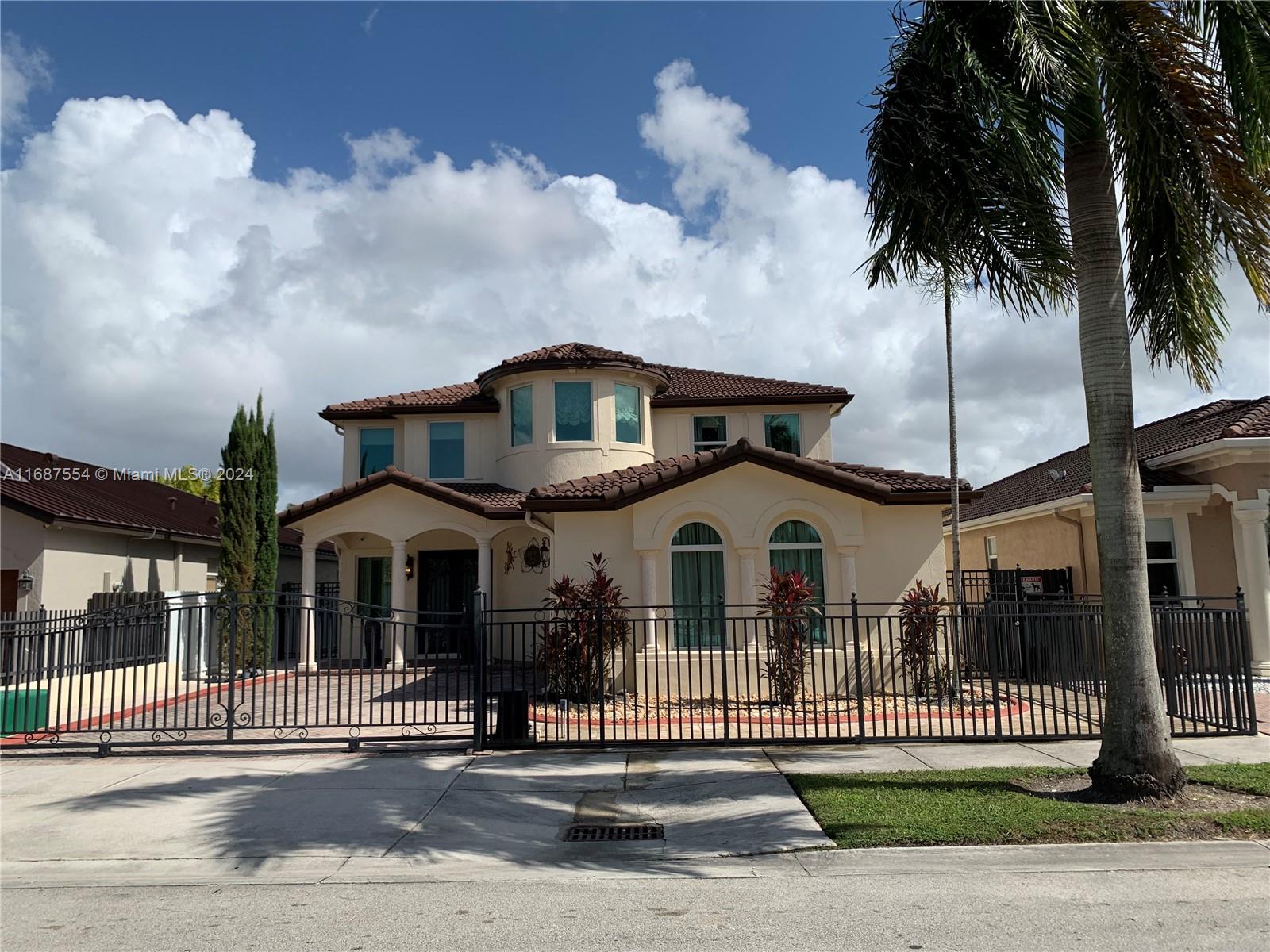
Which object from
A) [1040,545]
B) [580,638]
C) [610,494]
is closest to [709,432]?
[610,494]

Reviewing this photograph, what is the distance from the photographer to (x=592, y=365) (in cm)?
2022

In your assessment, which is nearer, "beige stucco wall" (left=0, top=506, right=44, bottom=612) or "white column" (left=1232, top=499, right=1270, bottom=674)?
"white column" (left=1232, top=499, right=1270, bottom=674)

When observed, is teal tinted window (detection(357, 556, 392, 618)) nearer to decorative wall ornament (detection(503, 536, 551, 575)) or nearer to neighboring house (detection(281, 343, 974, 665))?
neighboring house (detection(281, 343, 974, 665))

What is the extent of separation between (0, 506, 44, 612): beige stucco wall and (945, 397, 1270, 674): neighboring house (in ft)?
70.0

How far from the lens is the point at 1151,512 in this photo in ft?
55.9

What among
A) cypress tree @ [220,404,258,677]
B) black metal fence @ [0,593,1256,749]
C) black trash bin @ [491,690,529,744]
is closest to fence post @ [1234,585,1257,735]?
black metal fence @ [0,593,1256,749]

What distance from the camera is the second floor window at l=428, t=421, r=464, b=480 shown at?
2241 centimetres

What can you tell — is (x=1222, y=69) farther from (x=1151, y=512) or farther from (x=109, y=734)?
(x=109, y=734)

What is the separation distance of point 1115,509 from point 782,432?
14545 millimetres

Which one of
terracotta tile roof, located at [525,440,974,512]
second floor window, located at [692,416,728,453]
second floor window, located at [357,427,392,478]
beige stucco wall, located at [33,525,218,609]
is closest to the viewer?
terracotta tile roof, located at [525,440,974,512]

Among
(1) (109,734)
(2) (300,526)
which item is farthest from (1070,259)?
(2) (300,526)

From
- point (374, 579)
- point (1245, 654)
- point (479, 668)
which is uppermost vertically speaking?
point (374, 579)

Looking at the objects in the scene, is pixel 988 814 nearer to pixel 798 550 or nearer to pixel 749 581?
pixel 749 581

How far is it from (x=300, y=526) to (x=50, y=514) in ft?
16.0
